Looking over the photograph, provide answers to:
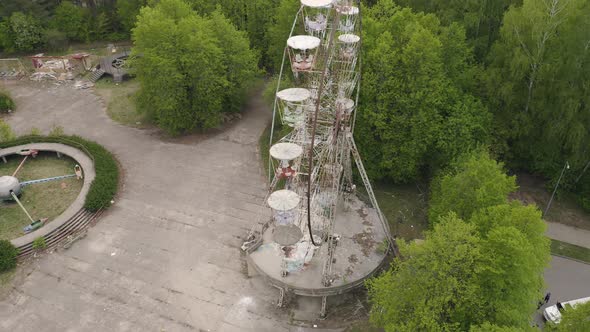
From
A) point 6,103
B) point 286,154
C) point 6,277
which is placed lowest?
point 6,277

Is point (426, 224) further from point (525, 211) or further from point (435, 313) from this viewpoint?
point (435, 313)

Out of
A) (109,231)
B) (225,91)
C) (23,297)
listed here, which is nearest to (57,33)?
(225,91)

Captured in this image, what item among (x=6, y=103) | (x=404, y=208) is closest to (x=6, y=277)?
(x=6, y=103)

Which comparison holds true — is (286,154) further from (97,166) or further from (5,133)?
(5,133)

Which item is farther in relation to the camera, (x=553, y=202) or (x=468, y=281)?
(x=553, y=202)

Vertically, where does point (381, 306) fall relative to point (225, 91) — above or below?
below

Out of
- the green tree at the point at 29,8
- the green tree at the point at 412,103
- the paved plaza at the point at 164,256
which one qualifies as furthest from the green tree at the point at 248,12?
the green tree at the point at 29,8
